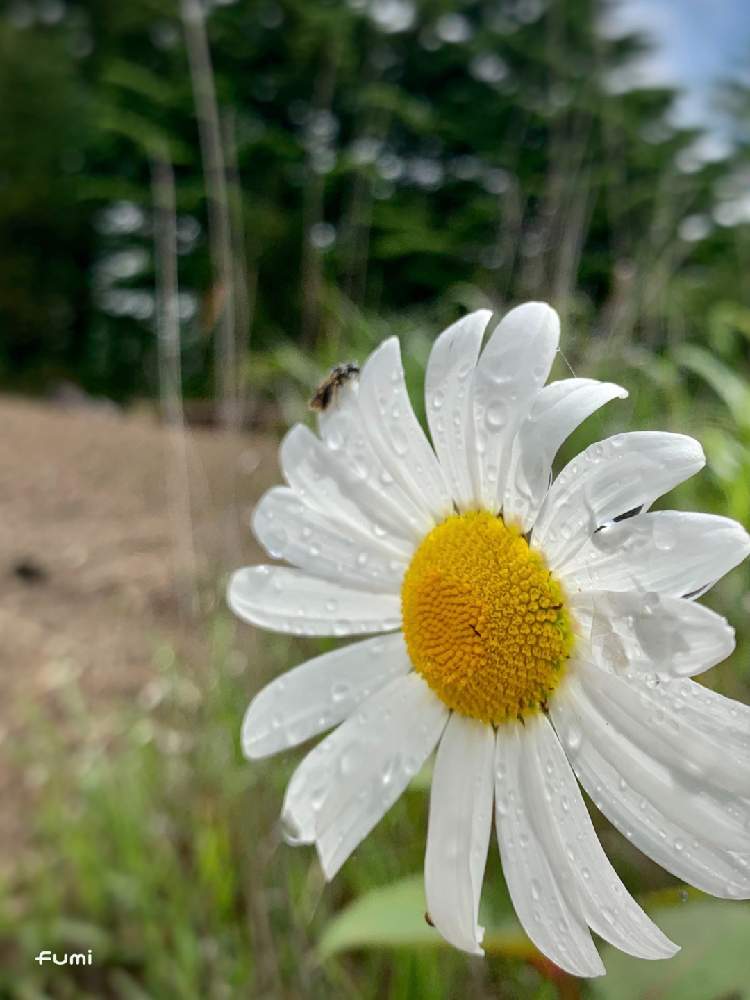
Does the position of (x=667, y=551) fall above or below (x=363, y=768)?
above

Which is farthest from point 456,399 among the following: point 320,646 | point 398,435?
point 320,646

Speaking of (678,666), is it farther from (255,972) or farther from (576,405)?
(255,972)

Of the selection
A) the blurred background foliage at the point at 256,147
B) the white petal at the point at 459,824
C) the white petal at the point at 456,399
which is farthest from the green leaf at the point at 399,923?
the blurred background foliage at the point at 256,147

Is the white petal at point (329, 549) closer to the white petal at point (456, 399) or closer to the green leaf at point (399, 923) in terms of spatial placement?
the white petal at point (456, 399)

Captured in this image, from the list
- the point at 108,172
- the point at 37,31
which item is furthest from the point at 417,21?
the point at 37,31

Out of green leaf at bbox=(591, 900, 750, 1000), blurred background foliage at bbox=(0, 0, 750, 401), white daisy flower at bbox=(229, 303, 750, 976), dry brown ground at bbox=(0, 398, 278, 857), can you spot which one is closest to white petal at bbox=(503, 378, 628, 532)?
white daisy flower at bbox=(229, 303, 750, 976)

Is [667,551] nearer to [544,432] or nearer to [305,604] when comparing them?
[544,432]

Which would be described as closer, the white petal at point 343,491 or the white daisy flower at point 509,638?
the white daisy flower at point 509,638
